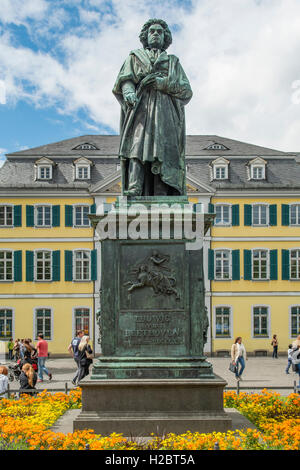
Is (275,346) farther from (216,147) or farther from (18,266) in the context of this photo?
(18,266)

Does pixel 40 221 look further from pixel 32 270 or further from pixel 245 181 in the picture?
pixel 245 181

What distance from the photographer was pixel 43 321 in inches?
1259

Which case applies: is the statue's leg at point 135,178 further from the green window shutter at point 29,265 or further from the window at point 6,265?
the window at point 6,265

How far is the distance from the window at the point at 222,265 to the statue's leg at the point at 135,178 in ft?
83.3

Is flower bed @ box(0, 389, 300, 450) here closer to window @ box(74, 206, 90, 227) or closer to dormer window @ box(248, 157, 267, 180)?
window @ box(74, 206, 90, 227)

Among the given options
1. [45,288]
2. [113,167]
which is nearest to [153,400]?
[45,288]

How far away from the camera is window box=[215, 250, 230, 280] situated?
32.3 metres

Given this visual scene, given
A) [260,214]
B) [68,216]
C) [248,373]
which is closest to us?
[248,373]

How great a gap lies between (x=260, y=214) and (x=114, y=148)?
9.85 m

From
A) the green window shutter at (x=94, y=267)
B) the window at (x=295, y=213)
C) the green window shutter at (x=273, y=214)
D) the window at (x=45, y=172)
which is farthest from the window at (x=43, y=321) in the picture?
the window at (x=295, y=213)

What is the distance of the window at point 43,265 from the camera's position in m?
31.9

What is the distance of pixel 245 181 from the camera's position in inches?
1318

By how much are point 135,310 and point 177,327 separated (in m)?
0.50
